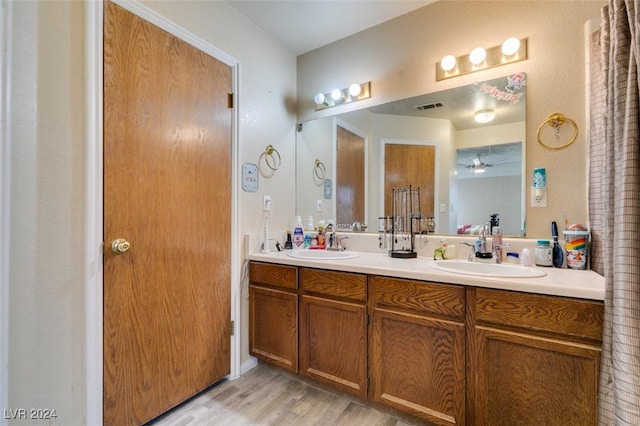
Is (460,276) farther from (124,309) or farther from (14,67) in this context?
(14,67)

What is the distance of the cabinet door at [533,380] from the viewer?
3.41 ft

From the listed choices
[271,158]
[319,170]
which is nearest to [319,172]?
[319,170]

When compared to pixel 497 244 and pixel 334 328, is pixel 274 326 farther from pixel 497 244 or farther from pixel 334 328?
pixel 497 244

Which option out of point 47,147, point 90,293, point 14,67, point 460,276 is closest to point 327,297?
point 460,276

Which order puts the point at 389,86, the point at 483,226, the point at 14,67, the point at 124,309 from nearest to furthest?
the point at 14,67 < the point at 124,309 < the point at 483,226 < the point at 389,86

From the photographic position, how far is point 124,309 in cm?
133

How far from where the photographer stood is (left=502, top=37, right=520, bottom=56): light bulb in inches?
62.4

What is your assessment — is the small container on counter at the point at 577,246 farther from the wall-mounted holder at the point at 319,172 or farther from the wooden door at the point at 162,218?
the wooden door at the point at 162,218

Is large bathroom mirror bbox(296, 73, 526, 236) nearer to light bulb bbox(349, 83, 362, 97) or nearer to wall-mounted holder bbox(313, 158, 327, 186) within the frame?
wall-mounted holder bbox(313, 158, 327, 186)

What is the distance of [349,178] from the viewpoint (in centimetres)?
229

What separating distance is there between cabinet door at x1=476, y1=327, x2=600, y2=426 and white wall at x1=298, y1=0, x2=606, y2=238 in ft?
2.28

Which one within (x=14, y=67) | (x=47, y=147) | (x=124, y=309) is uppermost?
(x=14, y=67)

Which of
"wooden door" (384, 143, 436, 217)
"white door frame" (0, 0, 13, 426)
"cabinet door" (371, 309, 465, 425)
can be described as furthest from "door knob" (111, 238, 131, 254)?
"wooden door" (384, 143, 436, 217)

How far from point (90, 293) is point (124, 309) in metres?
0.17
